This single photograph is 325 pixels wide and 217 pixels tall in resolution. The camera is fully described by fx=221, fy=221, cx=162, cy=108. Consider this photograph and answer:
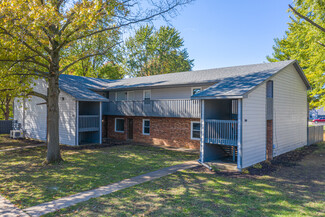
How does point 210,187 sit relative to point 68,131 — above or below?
below

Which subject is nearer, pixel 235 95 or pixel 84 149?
pixel 235 95

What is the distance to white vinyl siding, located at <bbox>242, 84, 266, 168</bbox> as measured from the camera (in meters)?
11.1

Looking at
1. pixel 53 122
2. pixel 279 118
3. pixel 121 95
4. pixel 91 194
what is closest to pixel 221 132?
pixel 279 118

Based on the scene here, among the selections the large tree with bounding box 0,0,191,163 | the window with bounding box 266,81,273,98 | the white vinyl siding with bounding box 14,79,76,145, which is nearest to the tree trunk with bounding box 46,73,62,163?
the large tree with bounding box 0,0,191,163

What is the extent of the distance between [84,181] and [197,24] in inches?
487

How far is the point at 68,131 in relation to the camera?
17750 mm

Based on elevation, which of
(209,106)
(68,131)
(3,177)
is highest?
(209,106)

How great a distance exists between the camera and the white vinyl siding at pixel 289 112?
14.4 meters

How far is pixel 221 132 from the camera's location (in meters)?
11.8

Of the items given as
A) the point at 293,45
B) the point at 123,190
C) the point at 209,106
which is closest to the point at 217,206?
the point at 123,190

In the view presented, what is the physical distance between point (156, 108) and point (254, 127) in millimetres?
8393

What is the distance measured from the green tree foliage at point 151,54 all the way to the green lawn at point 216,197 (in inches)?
1401

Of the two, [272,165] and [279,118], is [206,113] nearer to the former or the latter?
[272,165]

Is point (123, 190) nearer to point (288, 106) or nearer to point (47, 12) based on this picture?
point (47, 12)
